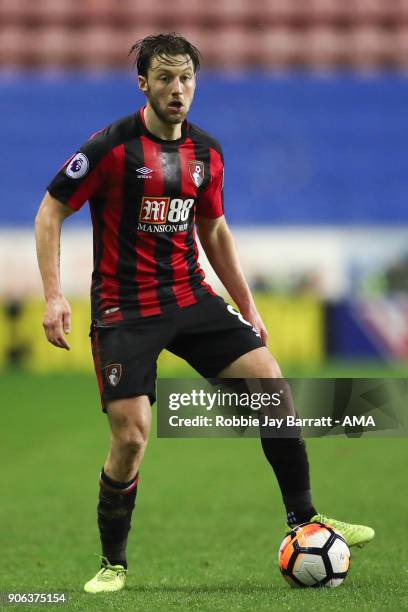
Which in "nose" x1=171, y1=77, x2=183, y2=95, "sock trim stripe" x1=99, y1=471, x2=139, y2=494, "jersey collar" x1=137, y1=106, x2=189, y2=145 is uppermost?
"nose" x1=171, y1=77, x2=183, y2=95

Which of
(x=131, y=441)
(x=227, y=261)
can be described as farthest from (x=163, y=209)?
(x=131, y=441)

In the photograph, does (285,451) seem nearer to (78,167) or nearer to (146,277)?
(146,277)

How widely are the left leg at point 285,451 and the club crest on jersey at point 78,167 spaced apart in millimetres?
972

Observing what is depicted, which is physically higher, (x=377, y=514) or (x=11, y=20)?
(x=11, y=20)

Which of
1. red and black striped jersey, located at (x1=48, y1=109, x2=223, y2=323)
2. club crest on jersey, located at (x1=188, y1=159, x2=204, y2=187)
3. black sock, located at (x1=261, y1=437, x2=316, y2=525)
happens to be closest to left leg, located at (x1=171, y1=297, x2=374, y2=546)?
black sock, located at (x1=261, y1=437, x2=316, y2=525)

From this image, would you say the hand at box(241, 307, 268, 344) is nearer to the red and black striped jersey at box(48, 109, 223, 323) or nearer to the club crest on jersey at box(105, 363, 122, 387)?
the red and black striped jersey at box(48, 109, 223, 323)

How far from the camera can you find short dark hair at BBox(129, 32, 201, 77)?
4516 mm

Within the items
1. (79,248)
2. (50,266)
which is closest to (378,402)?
(50,266)

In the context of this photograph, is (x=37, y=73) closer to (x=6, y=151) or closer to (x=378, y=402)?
(x=6, y=151)

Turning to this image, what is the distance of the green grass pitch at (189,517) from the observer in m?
4.41

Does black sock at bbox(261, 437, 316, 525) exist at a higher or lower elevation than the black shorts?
lower

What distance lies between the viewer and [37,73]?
68.5ft

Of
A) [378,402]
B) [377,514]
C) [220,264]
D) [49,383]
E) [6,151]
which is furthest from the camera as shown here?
[6,151]

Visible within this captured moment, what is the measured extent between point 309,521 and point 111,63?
17265 millimetres
